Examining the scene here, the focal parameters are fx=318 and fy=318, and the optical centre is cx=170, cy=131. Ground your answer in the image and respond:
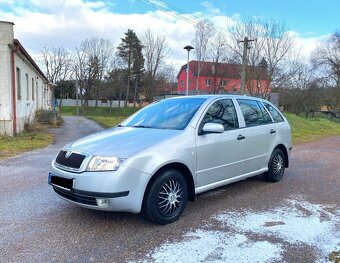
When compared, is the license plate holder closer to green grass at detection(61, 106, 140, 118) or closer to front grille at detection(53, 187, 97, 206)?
front grille at detection(53, 187, 97, 206)

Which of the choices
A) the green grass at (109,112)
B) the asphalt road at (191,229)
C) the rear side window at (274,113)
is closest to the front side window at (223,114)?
the asphalt road at (191,229)

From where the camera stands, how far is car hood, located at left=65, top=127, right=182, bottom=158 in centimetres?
370

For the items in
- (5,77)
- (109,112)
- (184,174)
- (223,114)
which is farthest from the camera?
(109,112)

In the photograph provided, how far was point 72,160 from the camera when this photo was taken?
3834 mm

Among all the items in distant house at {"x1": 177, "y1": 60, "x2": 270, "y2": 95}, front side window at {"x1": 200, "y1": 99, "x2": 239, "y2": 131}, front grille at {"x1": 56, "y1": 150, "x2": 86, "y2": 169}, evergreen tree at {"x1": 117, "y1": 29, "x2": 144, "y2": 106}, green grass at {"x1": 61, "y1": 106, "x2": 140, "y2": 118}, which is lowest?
green grass at {"x1": 61, "y1": 106, "x2": 140, "y2": 118}

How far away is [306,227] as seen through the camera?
13.1 ft

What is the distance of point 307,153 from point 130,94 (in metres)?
48.7

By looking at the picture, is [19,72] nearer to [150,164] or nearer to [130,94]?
[150,164]

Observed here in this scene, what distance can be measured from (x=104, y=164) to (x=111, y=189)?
29 centimetres

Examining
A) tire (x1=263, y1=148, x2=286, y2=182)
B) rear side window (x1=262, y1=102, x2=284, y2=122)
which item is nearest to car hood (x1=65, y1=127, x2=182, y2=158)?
tire (x1=263, y1=148, x2=286, y2=182)

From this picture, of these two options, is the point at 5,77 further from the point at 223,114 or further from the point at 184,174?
the point at 184,174

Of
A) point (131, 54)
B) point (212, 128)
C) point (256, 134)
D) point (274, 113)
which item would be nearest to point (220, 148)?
point (212, 128)

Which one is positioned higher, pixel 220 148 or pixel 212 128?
pixel 212 128

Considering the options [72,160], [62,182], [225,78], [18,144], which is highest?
[225,78]
